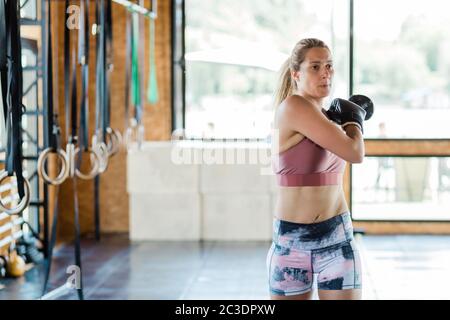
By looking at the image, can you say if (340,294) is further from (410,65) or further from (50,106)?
(410,65)

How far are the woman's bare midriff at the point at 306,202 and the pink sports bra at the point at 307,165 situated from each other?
2 centimetres

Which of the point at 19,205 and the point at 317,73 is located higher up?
the point at 317,73

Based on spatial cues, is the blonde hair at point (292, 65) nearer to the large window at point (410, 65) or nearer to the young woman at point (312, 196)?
the young woman at point (312, 196)

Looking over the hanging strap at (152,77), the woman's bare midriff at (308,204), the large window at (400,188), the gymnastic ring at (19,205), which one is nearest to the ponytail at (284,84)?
the woman's bare midriff at (308,204)

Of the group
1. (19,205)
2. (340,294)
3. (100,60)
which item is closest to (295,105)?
(340,294)

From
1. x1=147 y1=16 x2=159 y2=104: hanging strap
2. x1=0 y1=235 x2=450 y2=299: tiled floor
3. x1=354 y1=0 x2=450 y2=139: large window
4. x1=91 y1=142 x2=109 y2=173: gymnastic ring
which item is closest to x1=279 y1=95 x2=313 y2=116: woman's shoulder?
x1=91 y1=142 x2=109 y2=173: gymnastic ring

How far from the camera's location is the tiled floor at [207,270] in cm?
476

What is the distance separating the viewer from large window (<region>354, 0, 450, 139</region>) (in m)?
7.00

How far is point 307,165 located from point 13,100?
4.68ft

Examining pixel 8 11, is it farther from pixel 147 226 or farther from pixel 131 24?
pixel 147 226

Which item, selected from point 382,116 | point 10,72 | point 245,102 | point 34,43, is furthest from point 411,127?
point 10,72

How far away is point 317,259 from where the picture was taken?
2.41 meters

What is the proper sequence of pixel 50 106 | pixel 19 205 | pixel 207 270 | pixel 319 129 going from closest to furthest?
pixel 319 129
pixel 19 205
pixel 50 106
pixel 207 270

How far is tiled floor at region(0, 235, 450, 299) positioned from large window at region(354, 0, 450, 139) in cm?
103
